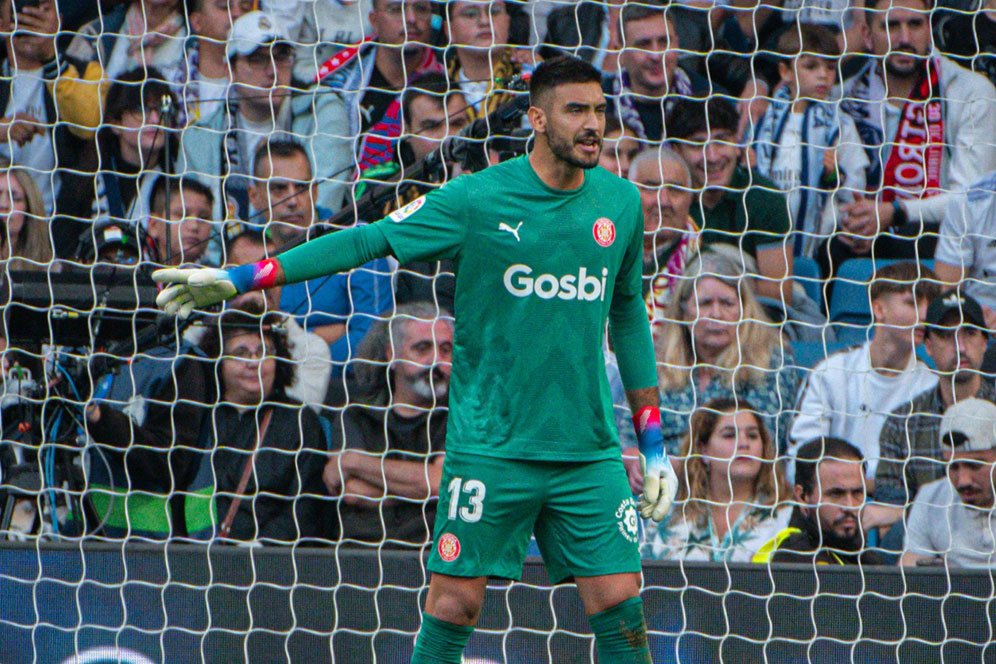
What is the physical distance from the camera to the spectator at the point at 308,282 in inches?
203

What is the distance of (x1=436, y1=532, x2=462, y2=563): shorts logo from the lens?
2.90 metres

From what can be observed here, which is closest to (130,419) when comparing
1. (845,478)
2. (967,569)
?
(845,478)

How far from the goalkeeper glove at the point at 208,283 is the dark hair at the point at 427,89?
103 inches

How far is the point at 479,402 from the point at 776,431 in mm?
2375

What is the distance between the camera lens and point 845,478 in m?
4.74

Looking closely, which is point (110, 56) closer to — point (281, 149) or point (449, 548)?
point (281, 149)

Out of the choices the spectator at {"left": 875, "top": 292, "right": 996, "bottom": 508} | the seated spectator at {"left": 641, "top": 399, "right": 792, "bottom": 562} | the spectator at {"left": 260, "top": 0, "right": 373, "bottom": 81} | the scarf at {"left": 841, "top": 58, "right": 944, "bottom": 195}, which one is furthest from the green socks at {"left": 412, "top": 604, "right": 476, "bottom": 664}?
the scarf at {"left": 841, "top": 58, "right": 944, "bottom": 195}

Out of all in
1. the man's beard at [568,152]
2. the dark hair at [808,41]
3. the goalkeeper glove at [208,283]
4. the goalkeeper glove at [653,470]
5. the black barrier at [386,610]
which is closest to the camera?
the goalkeeper glove at [208,283]

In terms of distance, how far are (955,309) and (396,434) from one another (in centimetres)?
218

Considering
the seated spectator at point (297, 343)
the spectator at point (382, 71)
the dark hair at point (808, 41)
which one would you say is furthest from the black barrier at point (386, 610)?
the dark hair at point (808, 41)

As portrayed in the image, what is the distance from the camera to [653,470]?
307 centimetres

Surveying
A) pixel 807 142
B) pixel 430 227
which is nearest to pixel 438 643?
pixel 430 227

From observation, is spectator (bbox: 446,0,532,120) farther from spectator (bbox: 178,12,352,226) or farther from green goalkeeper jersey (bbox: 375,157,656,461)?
green goalkeeper jersey (bbox: 375,157,656,461)

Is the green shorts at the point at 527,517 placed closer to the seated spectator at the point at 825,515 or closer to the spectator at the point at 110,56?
the seated spectator at the point at 825,515
